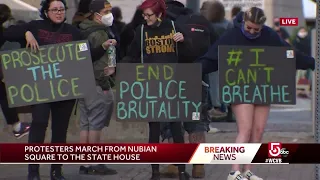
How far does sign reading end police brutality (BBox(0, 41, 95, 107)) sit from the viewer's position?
7770mm

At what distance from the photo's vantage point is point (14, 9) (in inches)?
332

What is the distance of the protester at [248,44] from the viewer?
7.85 m

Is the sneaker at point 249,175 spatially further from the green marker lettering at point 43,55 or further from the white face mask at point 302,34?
the white face mask at point 302,34

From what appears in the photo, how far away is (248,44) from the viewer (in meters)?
7.88

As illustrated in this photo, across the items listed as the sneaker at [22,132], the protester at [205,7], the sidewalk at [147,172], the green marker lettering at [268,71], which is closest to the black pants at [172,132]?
the sidewalk at [147,172]

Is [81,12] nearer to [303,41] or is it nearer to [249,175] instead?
[249,175]

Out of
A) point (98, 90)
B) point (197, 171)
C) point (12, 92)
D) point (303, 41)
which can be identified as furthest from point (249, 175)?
point (303, 41)

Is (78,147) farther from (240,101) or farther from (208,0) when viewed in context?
(208,0)

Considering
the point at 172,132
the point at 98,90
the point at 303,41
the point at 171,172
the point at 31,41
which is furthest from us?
the point at 303,41

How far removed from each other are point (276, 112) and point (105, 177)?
5632 mm

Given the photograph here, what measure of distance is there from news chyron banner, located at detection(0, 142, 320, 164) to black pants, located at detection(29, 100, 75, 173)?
0.14 m

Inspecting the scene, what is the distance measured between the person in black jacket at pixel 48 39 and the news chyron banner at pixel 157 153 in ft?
0.56

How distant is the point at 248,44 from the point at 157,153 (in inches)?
52.2

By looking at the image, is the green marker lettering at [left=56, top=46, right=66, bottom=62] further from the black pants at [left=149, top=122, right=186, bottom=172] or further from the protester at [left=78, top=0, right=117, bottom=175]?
the black pants at [left=149, top=122, right=186, bottom=172]
